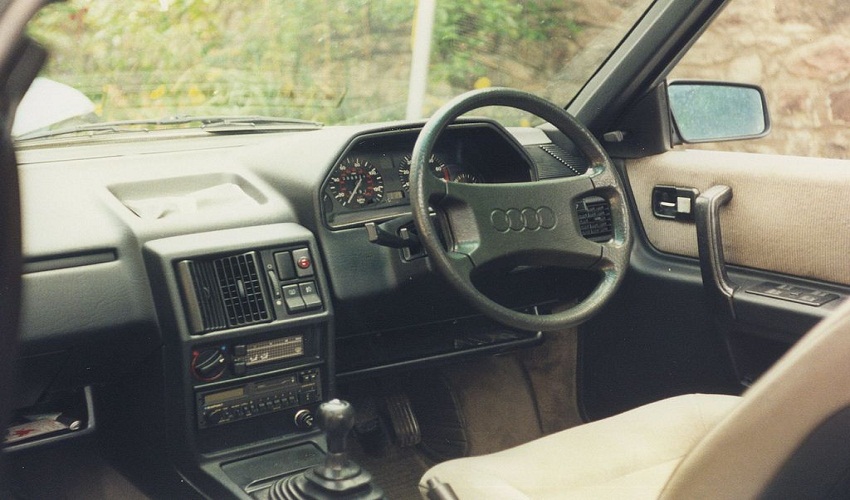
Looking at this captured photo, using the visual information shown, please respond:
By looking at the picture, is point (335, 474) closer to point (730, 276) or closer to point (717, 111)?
point (730, 276)

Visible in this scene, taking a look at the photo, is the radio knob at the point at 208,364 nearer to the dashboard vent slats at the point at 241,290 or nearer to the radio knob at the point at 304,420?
the dashboard vent slats at the point at 241,290

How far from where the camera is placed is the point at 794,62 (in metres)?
4.61

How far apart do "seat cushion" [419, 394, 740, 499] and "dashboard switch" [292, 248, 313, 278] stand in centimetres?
67

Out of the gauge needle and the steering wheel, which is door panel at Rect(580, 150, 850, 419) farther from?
the gauge needle

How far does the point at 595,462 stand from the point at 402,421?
1.30 m

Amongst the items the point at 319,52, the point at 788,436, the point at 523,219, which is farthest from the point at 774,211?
the point at 319,52

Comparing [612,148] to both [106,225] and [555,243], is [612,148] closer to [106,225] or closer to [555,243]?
[555,243]

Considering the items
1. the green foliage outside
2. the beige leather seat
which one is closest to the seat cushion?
the beige leather seat

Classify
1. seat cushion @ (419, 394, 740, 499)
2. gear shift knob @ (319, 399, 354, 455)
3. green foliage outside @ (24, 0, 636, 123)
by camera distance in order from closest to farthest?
seat cushion @ (419, 394, 740, 499) < gear shift knob @ (319, 399, 354, 455) < green foliage outside @ (24, 0, 636, 123)

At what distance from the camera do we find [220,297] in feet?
6.91

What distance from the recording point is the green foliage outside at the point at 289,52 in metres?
2.49

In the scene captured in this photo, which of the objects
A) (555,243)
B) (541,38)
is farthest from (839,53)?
(555,243)

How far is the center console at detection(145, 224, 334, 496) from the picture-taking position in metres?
2.08

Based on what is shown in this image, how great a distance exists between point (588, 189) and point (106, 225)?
3.66ft
